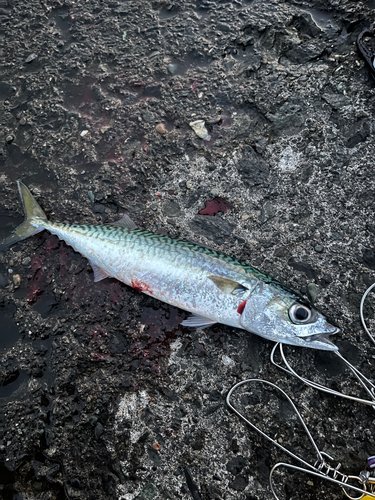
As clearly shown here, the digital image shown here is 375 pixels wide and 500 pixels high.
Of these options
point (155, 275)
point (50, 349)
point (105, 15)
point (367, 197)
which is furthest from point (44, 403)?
point (105, 15)

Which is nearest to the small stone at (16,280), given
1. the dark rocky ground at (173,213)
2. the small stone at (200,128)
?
the dark rocky ground at (173,213)

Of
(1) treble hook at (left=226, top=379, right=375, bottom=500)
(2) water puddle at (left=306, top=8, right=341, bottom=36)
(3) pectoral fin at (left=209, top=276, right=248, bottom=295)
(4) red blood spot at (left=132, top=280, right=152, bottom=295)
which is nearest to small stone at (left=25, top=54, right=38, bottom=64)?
(4) red blood spot at (left=132, top=280, right=152, bottom=295)

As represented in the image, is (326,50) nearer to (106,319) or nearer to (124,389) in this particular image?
(106,319)

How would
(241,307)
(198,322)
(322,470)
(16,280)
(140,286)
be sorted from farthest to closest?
(16,280), (140,286), (198,322), (241,307), (322,470)

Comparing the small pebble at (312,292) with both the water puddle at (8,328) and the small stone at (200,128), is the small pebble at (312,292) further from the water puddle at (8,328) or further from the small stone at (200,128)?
the water puddle at (8,328)

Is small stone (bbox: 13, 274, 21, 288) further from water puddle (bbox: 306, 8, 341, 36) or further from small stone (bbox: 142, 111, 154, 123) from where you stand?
water puddle (bbox: 306, 8, 341, 36)

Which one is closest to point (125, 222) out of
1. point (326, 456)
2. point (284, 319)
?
point (284, 319)

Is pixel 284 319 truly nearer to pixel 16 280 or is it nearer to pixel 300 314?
pixel 300 314
